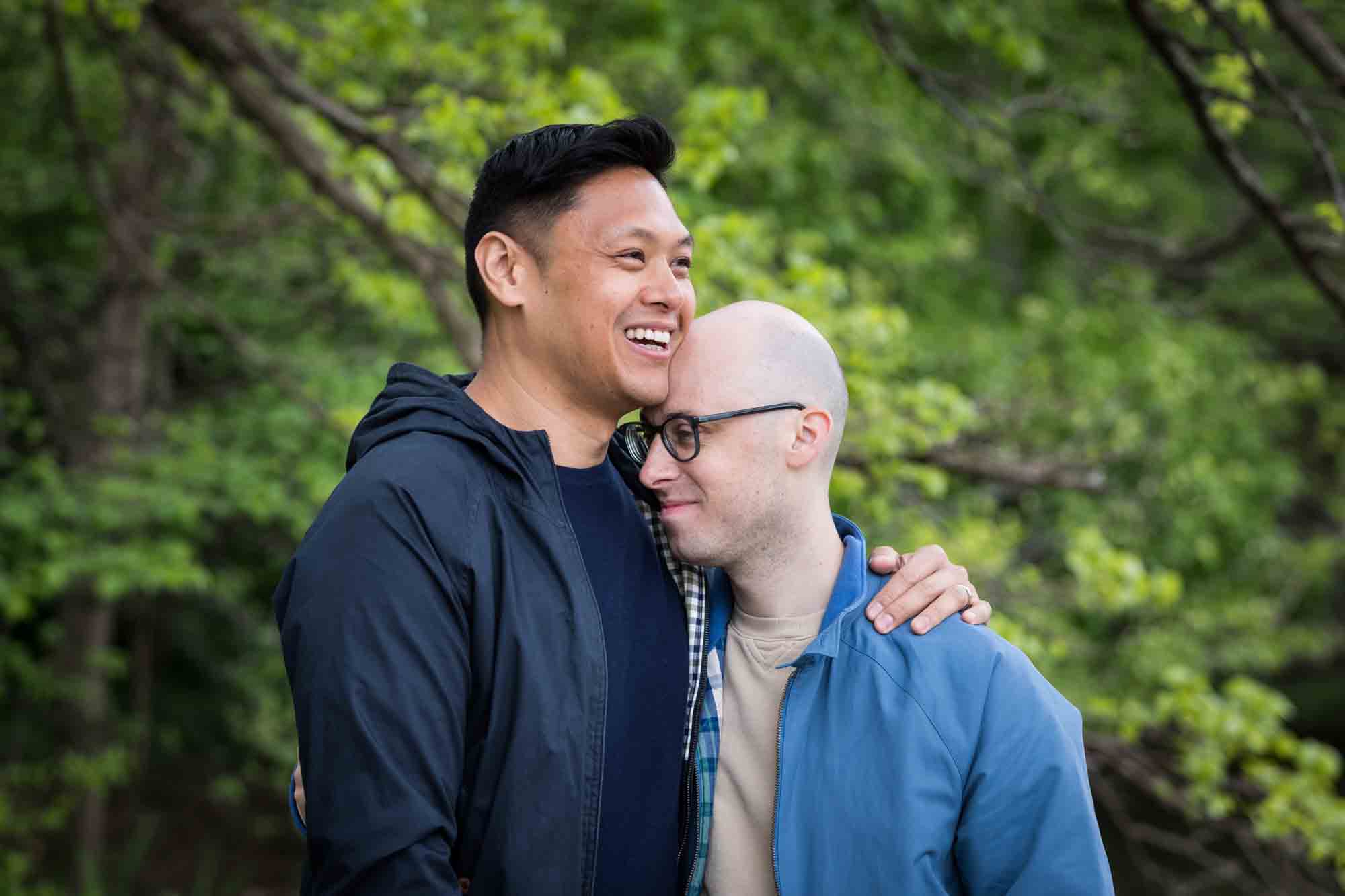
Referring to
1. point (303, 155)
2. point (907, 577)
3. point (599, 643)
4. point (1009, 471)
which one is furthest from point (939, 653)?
point (303, 155)

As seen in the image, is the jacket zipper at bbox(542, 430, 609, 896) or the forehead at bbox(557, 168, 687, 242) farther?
the forehead at bbox(557, 168, 687, 242)

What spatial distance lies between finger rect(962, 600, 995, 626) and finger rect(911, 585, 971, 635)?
0.5 inches

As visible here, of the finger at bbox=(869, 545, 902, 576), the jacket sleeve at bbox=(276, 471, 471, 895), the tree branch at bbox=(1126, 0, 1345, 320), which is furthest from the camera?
the tree branch at bbox=(1126, 0, 1345, 320)

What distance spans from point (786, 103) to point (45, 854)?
25.6 ft

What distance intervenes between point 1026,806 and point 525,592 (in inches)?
34.6

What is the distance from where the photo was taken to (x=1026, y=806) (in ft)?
6.40

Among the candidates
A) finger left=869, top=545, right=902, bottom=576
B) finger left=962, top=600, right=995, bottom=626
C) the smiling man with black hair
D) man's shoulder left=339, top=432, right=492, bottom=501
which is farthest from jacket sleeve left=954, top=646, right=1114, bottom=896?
man's shoulder left=339, top=432, right=492, bottom=501

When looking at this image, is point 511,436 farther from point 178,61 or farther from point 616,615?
point 178,61

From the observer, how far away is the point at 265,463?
6.52 metres

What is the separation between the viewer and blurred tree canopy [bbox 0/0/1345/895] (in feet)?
14.7

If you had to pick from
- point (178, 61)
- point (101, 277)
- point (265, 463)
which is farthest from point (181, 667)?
point (178, 61)

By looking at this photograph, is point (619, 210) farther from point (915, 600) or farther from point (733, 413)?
point (915, 600)

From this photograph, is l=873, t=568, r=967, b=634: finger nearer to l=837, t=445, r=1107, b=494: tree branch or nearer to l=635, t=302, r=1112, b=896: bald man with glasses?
l=635, t=302, r=1112, b=896: bald man with glasses

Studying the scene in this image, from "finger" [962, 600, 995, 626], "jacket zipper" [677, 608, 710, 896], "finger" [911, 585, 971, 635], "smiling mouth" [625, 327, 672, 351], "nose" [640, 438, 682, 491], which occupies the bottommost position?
"jacket zipper" [677, 608, 710, 896]
